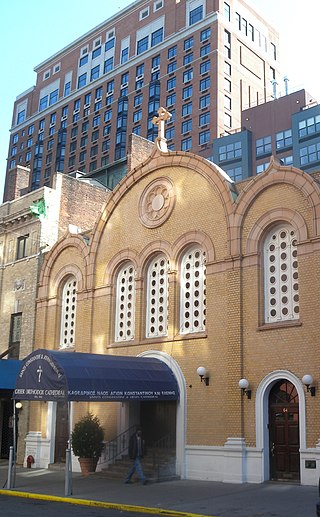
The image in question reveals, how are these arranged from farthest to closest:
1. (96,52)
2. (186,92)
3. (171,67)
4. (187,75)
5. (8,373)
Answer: (96,52), (171,67), (187,75), (186,92), (8,373)

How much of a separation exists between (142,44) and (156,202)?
223 ft

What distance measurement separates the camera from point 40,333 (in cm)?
2878

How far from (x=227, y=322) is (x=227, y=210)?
12.8 ft

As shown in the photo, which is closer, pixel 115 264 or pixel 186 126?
pixel 115 264

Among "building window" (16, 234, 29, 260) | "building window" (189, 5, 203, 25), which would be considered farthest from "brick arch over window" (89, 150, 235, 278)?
"building window" (189, 5, 203, 25)

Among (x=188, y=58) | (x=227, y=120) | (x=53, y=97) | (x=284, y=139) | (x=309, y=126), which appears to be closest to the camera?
(x=309, y=126)

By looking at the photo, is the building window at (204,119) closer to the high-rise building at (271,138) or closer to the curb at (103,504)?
the high-rise building at (271,138)

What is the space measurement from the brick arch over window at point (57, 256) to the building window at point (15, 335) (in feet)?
7.42

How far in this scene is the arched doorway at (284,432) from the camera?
19.1 meters

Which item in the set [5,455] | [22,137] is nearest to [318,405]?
[5,455]

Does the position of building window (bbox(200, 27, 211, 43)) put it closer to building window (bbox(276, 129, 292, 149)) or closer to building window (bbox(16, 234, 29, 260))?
building window (bbox(276, 129, 292, 149))

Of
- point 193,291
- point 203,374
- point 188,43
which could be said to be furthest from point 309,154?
point 203,374

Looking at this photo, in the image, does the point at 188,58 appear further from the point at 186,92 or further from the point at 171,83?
the point at 186,92

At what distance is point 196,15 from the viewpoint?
8112 centimetres
